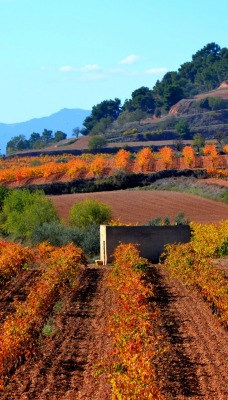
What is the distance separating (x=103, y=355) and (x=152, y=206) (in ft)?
154

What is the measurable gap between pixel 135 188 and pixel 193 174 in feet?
26.3

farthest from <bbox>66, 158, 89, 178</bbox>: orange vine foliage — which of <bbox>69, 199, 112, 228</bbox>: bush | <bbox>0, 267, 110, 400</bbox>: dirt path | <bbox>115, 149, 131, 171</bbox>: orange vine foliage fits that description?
<bbox>0, 267, 110, 400</bbox>: dirt path

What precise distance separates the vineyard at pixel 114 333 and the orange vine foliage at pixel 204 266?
7 cm

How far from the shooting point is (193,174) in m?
83.0

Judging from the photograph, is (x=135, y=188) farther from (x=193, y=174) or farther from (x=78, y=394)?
(x=78, y=394)

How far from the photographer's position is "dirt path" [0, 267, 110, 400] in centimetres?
1307

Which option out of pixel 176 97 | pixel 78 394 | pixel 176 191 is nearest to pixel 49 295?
pixel 78 394

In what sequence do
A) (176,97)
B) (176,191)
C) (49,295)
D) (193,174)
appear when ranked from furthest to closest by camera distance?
1. (176,97)
2. (193,174)
3. (176,191)
4. (49,295)

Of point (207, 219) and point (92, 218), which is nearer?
point (92, 218)

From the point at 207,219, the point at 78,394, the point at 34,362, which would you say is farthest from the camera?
the point at 207,219

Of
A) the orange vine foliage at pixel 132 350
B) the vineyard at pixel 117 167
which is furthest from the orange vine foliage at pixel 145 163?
the orange vine foliage at pixel 132 350

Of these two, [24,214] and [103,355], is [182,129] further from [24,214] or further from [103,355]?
[103,355]

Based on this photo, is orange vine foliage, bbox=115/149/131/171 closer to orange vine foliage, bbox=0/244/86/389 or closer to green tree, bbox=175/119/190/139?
orange vine foliage, bbox=0/244/86/389

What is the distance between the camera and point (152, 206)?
204 feet
